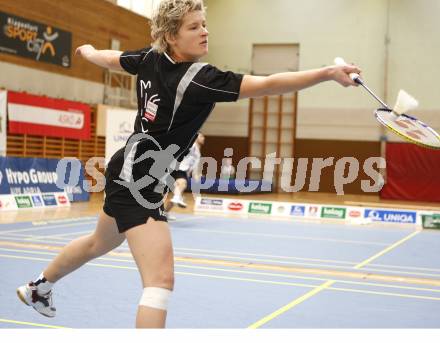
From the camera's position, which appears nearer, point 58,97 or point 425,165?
point 58,97

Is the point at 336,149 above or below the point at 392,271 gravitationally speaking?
above

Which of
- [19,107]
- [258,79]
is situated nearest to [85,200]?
[19,107]

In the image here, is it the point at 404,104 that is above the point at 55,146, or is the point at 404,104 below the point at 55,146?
above

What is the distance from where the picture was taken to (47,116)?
15.9 m

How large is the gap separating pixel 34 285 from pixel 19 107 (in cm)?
1229

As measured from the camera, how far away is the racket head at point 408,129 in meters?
3.04

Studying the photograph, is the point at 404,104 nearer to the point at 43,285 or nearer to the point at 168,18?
the point at 168,18

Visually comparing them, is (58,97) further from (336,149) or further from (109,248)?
(109,248)

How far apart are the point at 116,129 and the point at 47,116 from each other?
3.24 metres

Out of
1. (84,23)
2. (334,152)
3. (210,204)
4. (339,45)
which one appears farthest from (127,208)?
(339,45)

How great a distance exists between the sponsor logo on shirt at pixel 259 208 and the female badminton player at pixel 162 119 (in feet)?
35.0

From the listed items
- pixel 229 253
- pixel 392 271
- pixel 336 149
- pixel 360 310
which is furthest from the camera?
pixel 336 149

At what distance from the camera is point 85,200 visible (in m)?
15.5

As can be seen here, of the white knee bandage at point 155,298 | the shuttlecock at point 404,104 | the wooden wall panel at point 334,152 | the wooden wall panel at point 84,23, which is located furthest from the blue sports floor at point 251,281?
the wooden wall panel at point 334,152
